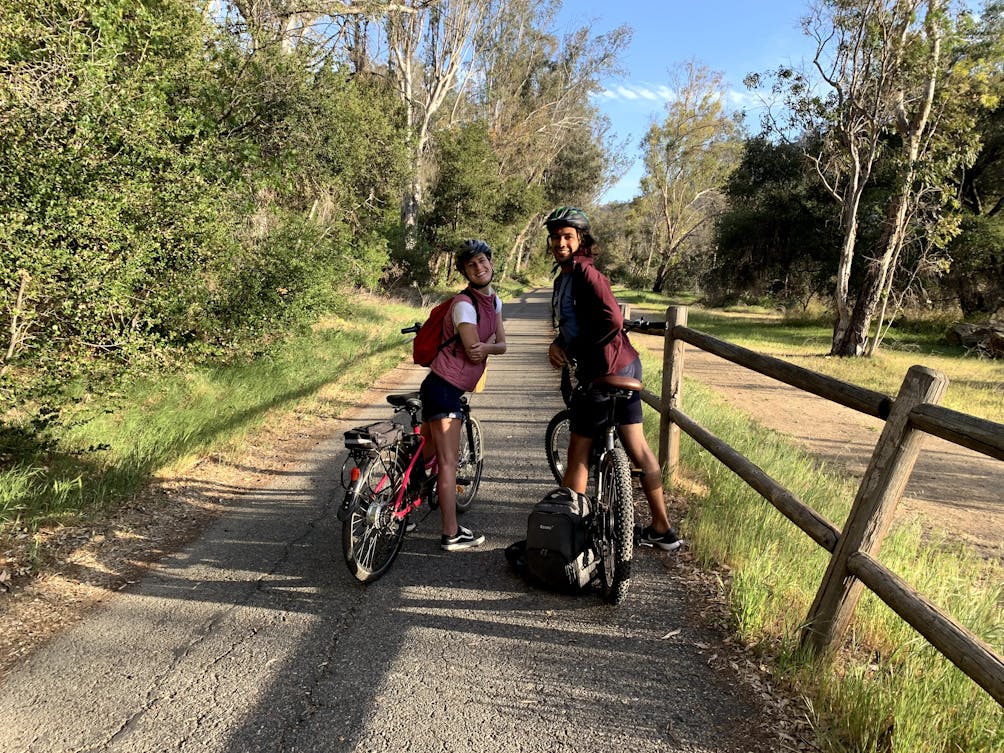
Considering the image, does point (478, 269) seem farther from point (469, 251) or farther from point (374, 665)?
point (374, 665)

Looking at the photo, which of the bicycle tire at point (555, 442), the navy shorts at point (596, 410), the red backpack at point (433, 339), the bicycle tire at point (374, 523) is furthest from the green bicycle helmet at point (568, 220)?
the bicycle tire at point (555, 442)

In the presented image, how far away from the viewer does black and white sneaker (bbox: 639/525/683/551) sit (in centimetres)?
356

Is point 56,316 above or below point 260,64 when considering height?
below

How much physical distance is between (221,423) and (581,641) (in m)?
4.89

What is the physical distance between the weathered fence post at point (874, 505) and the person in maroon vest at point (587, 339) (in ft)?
3.84

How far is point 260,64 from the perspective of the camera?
8836mm

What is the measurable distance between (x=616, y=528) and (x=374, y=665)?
52.3 inches

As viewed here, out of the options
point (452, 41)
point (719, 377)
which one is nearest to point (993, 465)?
point (719, 377)

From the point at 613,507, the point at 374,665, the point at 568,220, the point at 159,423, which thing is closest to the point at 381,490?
the point at 374,665

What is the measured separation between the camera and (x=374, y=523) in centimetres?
308

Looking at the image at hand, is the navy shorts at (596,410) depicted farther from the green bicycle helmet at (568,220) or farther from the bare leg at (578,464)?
the green bicycle helmet at (568,220)

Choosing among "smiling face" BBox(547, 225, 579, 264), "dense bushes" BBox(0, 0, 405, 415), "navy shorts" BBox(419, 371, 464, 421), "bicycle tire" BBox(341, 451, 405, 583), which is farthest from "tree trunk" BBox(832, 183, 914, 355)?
"bicycle tire" BBox(341, 451, 405, 583)

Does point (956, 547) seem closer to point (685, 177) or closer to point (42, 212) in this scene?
point (42, 212)

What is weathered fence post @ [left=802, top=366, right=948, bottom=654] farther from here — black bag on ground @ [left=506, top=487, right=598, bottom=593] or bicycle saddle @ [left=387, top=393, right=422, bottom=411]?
bicycle saddle @ [left=387, top=393, right=422, bottom=411]
